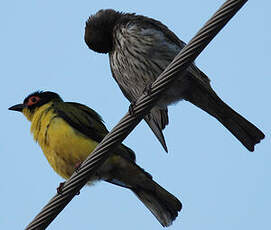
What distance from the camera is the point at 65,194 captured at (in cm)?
477

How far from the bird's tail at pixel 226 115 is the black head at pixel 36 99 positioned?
153cm

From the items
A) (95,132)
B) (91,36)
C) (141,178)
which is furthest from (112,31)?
(141,178)

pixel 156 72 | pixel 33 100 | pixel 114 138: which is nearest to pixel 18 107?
pixel 33 100

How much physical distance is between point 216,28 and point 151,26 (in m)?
3.21

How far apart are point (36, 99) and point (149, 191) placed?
1.86 metres

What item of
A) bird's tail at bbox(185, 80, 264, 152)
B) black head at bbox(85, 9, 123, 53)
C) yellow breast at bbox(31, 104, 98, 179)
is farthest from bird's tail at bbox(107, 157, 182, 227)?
black head at bbox(85, 9, 123, 53)

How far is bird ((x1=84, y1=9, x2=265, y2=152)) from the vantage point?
22.6 feet

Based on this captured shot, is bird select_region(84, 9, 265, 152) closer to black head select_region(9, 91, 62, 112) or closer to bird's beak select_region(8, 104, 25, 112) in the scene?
black head select_region(9, 91, 62, 112)

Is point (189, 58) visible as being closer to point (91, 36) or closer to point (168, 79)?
point (168, 79)

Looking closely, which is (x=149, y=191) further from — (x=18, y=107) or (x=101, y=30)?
(x=101, y=30)

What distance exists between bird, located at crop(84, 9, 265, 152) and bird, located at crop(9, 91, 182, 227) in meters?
0.77

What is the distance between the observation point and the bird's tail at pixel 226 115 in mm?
6676

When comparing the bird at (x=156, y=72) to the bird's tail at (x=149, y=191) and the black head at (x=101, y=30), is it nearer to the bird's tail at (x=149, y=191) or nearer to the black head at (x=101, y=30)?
the black head at (x=101, y=30)

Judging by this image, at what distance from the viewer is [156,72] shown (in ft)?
23.4
